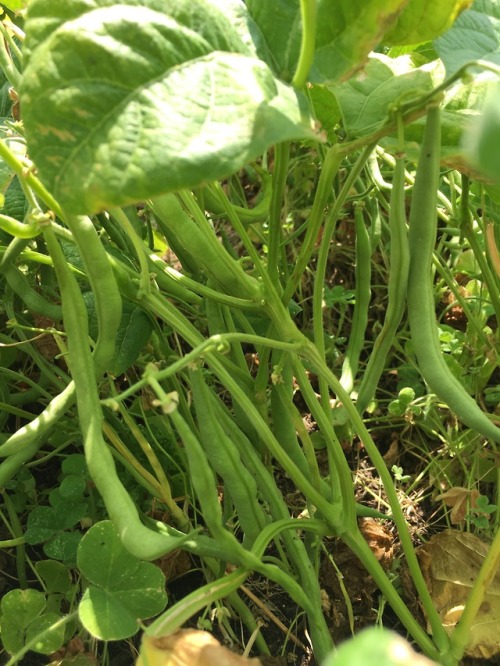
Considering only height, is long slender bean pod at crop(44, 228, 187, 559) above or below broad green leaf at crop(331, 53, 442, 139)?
below

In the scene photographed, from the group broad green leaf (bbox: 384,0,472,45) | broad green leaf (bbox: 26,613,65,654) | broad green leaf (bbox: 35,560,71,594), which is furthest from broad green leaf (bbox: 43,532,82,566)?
broad green leaf (bbox: 384,0,472,45)

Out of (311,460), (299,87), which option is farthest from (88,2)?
(311,460)

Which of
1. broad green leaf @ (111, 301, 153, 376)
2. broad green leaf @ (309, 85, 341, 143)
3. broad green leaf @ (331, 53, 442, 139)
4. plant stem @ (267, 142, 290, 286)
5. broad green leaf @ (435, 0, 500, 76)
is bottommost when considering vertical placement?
broad green leaf @ (111, 301, 153, 376)

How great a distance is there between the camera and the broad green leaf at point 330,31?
2.44 ft

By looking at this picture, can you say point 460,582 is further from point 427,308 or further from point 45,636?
point 45,636

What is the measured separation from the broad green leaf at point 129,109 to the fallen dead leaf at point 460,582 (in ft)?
2.61

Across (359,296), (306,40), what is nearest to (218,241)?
(306,40)

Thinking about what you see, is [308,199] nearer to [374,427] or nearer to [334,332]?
[334,332]

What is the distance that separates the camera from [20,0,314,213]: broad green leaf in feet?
2.00

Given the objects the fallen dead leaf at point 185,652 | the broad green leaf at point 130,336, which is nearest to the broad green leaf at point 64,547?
the broad green leaf at point 130,336

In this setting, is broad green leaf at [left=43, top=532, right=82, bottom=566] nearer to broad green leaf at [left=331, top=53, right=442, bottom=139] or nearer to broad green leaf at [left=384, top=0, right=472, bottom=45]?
broad green leaf at [left=331, top=53, right=442, bottom=139]

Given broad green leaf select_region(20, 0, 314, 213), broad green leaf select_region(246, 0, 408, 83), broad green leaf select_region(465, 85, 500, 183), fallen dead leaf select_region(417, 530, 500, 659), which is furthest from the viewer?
fallen dead leaf select_region(417, 530, 500, 659)

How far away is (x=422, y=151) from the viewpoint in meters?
0.81

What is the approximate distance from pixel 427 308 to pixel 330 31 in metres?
0.33
